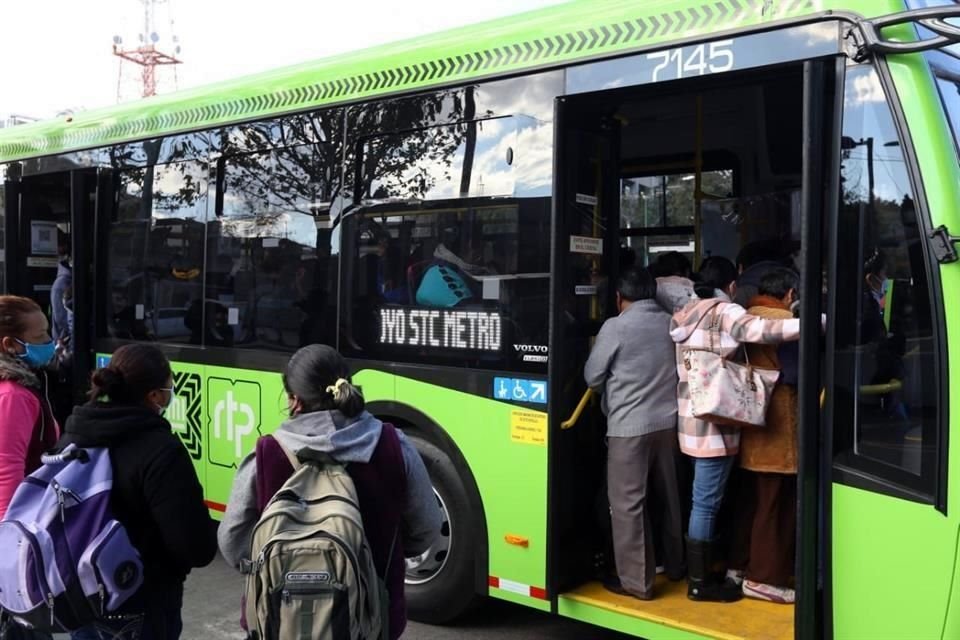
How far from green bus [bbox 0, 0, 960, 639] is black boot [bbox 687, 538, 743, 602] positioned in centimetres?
7

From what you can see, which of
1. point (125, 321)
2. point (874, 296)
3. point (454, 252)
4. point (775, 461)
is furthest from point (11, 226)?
point (874, 296)

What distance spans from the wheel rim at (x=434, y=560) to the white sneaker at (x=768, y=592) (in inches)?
55.9

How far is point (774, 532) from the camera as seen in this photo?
3.86 metres

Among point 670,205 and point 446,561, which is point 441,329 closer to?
point 446,561

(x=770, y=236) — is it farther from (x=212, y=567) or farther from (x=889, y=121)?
(x=212, y=567)

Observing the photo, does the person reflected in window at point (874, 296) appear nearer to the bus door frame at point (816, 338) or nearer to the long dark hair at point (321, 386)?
the bus door frame at point (816, 338)

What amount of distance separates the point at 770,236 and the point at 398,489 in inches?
159

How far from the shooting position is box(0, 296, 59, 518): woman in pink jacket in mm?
2918

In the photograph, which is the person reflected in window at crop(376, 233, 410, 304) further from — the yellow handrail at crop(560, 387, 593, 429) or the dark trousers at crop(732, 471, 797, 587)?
the dark trousers at crop(732, 471, 797, 587)

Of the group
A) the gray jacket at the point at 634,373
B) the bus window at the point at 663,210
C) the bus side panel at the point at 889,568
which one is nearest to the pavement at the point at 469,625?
the gray jacket at the point at 634,373

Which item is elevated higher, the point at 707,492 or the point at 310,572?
the point at 310,572

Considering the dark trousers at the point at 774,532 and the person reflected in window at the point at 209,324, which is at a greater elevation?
the person reflected in window at the point at 209,324

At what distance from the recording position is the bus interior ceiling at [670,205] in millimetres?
3736

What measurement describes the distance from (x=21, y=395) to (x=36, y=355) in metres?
0.25
